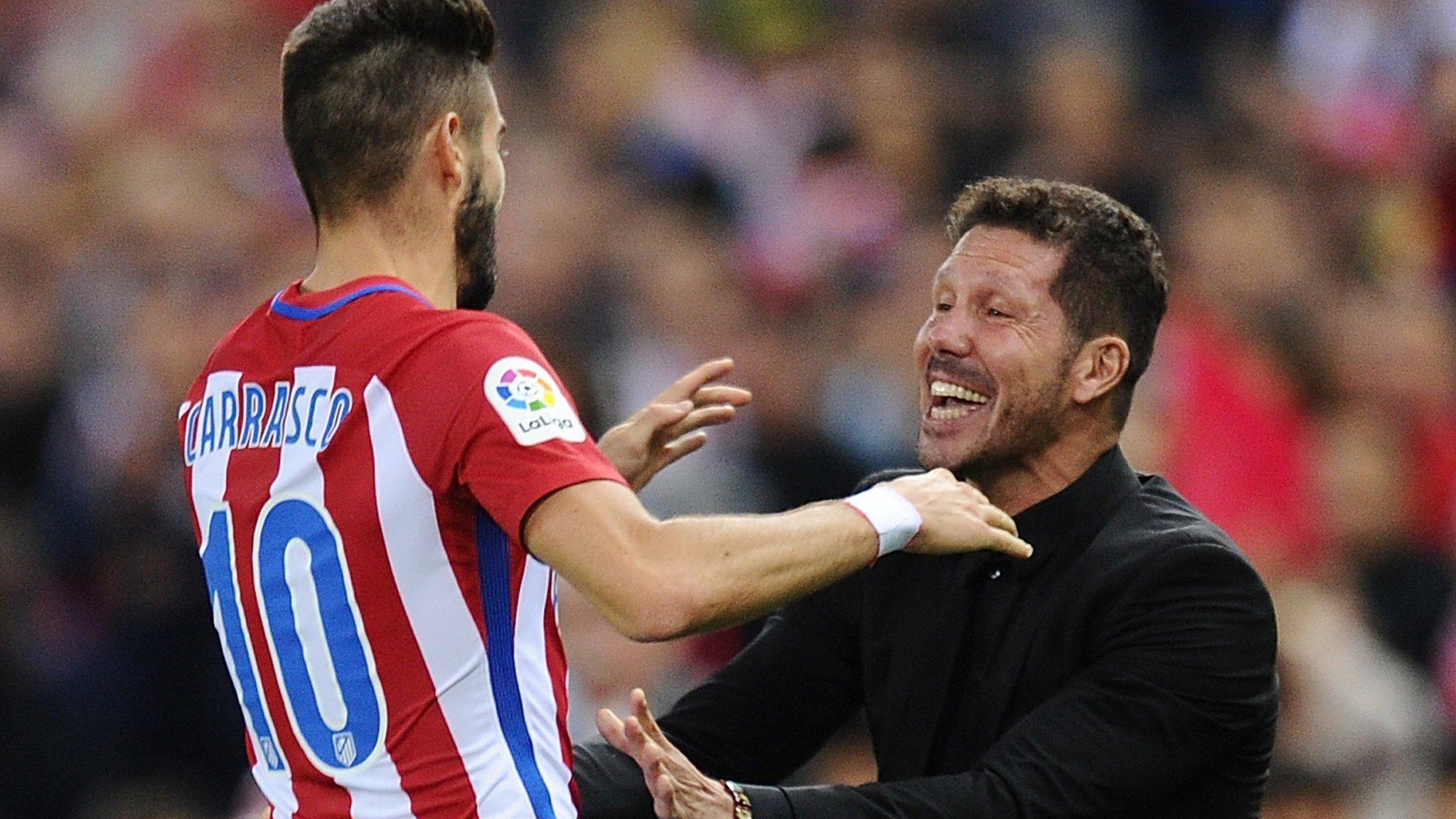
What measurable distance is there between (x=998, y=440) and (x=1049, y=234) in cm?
39

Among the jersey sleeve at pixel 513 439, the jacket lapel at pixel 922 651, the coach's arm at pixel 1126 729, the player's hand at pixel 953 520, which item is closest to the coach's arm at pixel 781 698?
the jacket lapel at pixel 922 651

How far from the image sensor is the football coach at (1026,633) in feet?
12.1

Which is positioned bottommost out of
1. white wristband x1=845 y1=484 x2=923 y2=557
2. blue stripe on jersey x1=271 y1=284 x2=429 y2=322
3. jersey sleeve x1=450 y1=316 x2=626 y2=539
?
white wristband x1=845 y1=484 x2=923 y2=557

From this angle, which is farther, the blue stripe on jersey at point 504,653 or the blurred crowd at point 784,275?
the blurred crowd at point 784,275

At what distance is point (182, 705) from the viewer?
23.1 feet

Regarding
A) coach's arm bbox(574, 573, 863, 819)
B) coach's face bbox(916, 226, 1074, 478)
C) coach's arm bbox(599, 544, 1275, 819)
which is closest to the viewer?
coach's arm bbox(599, 544, 1275, 819)

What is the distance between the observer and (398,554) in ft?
10.8

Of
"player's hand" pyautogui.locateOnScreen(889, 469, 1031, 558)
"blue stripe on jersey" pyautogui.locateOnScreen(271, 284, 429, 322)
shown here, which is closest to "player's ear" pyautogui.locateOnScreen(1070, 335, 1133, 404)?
"player's hand" pyautogui.locateOnScreen(889, 469, 1031, 558)

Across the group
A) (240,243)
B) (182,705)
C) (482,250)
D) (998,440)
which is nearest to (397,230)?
(482,250)

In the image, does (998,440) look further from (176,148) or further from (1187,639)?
(176,148)

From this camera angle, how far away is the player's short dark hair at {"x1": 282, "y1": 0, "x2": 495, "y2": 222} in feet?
11.4

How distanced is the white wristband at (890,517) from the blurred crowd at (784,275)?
3.05 m

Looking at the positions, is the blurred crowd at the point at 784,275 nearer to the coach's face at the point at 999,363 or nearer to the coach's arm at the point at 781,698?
the coach's arm at the point at 781,698

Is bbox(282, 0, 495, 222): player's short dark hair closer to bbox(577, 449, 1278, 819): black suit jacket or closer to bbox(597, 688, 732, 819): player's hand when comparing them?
bbox(597, 688, 732, 819): player's hand
